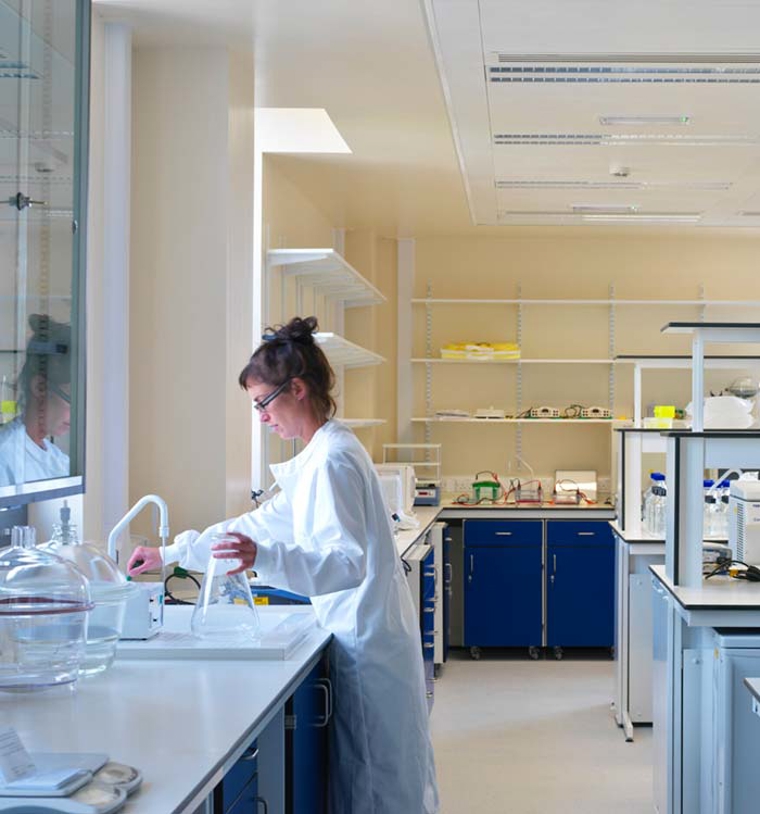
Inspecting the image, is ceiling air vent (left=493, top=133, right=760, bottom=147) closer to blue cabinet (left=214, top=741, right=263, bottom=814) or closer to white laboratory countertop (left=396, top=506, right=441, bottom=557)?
white laboratory countertop (left=396, top=506, right=441, bottom=557)

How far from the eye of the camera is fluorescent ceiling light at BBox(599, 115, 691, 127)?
4.71m

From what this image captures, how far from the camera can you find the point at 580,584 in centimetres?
702

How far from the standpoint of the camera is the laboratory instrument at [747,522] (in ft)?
13.9

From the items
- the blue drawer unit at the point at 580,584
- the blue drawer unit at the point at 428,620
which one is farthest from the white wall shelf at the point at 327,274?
the blue drawer unit at the point at 580,584

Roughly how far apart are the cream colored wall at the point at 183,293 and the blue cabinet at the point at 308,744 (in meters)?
1.45

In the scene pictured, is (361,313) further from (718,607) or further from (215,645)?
(215,645)

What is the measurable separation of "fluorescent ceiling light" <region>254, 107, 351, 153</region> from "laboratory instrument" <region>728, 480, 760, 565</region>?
8.02 ft

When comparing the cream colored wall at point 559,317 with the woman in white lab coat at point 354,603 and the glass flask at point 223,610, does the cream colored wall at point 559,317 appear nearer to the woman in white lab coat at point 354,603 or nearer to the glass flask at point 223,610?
the woman in white lab coat at point 354,603

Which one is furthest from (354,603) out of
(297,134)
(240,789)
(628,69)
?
(297,134)

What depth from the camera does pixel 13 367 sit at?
287 centimetres

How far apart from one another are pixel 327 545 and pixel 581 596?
15.4ft

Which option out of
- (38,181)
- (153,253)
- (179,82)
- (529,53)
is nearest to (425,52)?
(529,53)

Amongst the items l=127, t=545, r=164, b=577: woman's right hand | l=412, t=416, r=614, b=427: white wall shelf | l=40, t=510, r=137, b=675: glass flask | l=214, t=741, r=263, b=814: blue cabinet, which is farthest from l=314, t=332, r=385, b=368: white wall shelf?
l=214, t=741, r=263, b=814: blue cabinet

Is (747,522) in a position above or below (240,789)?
above
